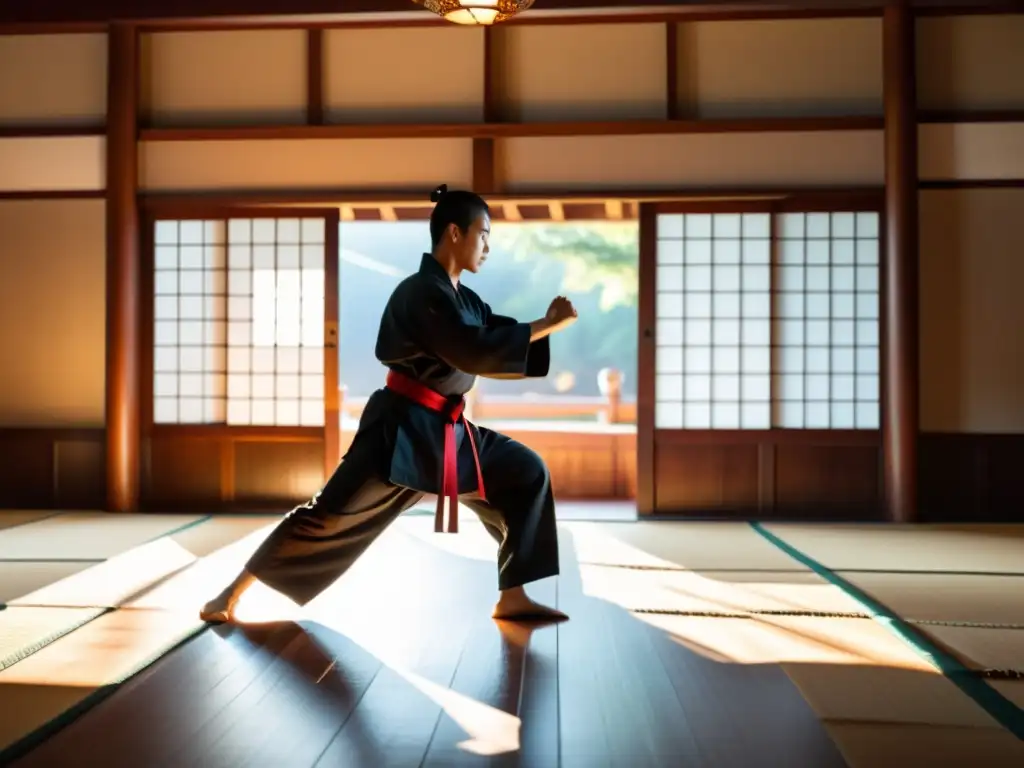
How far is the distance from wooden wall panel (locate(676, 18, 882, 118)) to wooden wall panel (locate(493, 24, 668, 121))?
157mm

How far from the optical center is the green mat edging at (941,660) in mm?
2090

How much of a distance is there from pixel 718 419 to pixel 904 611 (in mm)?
2402

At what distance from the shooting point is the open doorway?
6.52 m

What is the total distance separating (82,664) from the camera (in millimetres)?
2426

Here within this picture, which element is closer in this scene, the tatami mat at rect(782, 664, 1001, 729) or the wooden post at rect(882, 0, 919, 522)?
the tatami mat at rect(782, 664, 1001, 729)

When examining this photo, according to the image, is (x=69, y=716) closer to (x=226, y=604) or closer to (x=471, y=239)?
(x=226, y=604)

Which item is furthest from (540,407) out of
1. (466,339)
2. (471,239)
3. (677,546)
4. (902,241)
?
(466,339)

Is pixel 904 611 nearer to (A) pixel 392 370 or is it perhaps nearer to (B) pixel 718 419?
(A) pixel 392 370

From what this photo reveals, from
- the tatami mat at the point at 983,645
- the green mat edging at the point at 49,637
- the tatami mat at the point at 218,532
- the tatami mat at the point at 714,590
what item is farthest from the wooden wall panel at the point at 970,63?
the green mat edging at the point at 49,637

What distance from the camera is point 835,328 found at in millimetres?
5289

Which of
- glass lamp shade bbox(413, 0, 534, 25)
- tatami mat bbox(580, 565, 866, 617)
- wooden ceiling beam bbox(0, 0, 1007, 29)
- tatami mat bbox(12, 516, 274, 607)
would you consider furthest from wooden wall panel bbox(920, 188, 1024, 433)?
tatami mat bbox(12, 516, 274, 607)

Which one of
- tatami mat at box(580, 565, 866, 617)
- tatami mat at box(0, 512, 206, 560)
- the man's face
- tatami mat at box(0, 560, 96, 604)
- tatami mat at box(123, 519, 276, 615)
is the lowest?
tatami mat at box(580, 565, 866, 617)

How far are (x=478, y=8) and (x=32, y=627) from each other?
2294 mm

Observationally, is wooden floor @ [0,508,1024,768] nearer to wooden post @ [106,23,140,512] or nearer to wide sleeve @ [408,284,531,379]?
wide sleeve @ [408,284,531,379]
